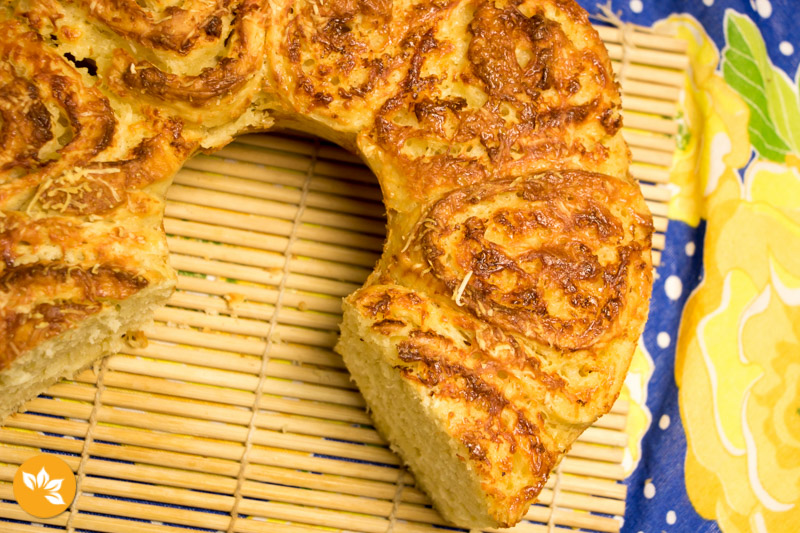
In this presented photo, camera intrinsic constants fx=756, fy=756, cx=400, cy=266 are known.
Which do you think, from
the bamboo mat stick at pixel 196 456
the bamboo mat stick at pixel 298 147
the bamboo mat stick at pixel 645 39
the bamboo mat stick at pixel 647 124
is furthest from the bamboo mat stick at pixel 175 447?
the bamboo mat stick at pixel 645 39

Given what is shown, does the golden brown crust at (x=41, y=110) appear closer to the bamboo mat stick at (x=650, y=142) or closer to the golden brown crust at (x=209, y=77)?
the golden brown crust at (x=209, y=77)

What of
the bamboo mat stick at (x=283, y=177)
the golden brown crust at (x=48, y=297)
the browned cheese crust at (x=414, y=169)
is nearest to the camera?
the golden brown crust at (x=48, y=297)

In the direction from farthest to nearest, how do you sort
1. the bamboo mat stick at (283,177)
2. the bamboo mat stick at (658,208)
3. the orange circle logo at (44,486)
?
the bamboo mat stick at (658,208), the bamboo mat stick at (283,177), the orange circle logo at (44,486)

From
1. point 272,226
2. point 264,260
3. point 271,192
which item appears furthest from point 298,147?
point 264,260

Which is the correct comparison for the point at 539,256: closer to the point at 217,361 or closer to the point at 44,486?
the point at 217,361

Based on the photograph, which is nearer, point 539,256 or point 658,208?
point 539,256

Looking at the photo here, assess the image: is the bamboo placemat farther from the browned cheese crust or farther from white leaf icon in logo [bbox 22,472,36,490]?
the browned cheese crust
